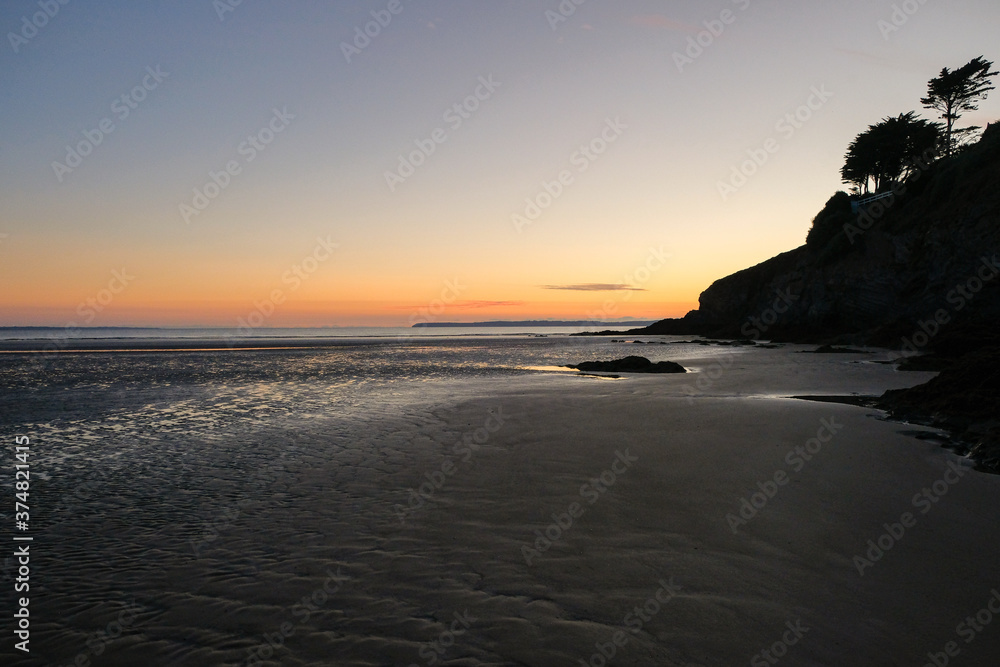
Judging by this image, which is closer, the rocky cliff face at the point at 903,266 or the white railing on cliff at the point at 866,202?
the rocky cliff face at the point at 903,266

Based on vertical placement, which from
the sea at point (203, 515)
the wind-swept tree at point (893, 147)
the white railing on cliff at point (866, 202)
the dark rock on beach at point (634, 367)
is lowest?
the sea at point (203, 515)

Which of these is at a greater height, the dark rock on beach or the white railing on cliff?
the white railing on cliff

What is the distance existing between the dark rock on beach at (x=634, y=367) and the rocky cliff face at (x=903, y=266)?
1629 centimetres

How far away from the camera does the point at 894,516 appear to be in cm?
611

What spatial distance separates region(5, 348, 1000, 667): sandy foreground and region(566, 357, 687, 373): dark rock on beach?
15.4 m

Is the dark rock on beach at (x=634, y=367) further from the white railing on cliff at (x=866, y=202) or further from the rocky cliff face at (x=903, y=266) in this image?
the white railing on cliff at (x=866, y=202)

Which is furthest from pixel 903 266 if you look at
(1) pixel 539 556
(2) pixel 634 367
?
(1) pixel 539 556

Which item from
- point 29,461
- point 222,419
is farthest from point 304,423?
point 29,461

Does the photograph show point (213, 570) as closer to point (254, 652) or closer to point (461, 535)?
point (254, 652)

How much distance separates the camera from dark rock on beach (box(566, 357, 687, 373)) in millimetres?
25652

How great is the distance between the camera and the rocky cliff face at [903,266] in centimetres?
3338

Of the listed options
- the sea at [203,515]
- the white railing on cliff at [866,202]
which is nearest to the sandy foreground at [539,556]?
the sea at [203,515]

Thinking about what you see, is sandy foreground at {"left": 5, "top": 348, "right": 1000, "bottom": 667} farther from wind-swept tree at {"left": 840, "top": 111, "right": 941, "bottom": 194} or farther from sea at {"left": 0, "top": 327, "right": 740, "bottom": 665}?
wind-swept tree at {"left": 840, "top": 111, "right": 941, "bottom": 194}

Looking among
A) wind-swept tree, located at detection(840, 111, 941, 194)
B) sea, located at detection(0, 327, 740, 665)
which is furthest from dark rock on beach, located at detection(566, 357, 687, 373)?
wind-swept tree, located at detection(840, 111, 941, 194)
